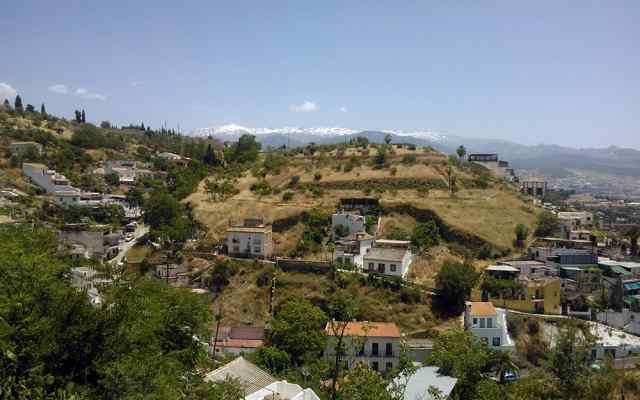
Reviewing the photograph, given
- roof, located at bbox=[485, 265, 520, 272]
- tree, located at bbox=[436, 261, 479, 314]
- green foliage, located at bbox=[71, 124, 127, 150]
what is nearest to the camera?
tree, located at bbox=[436, 261, 479, 314]

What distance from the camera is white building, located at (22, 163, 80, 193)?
51438 millimetres

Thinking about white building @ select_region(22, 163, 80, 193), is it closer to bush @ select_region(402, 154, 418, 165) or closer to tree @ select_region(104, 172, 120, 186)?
tree @ select_region(104, 172, 120, 186)

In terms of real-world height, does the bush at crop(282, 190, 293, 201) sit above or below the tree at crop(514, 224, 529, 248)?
above

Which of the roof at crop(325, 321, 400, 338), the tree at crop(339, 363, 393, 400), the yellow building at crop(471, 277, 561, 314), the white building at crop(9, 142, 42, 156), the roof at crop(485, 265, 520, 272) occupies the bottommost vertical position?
the roof at crop(325, 321, 400, 338)

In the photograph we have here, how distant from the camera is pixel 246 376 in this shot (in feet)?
43.9

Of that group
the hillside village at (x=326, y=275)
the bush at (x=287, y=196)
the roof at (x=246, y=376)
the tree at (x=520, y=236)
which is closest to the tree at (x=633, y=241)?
the hillside village at (x=326, y=275)

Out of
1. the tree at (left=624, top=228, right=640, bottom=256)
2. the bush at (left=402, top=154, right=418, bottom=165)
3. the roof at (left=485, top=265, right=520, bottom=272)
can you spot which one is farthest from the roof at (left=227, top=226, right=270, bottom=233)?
the tree at (left=624, top=228, right=640, bottom=256)

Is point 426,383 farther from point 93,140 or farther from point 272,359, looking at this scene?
point 93,140

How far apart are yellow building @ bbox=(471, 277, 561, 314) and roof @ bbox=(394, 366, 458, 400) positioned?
12.4 m

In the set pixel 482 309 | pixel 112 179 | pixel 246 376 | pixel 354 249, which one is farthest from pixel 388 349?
pixel 112 179

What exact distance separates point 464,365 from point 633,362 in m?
15.3

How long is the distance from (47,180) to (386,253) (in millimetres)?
36822

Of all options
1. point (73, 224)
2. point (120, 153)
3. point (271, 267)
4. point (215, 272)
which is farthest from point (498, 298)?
point (120, 153)

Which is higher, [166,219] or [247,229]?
[247,229]
